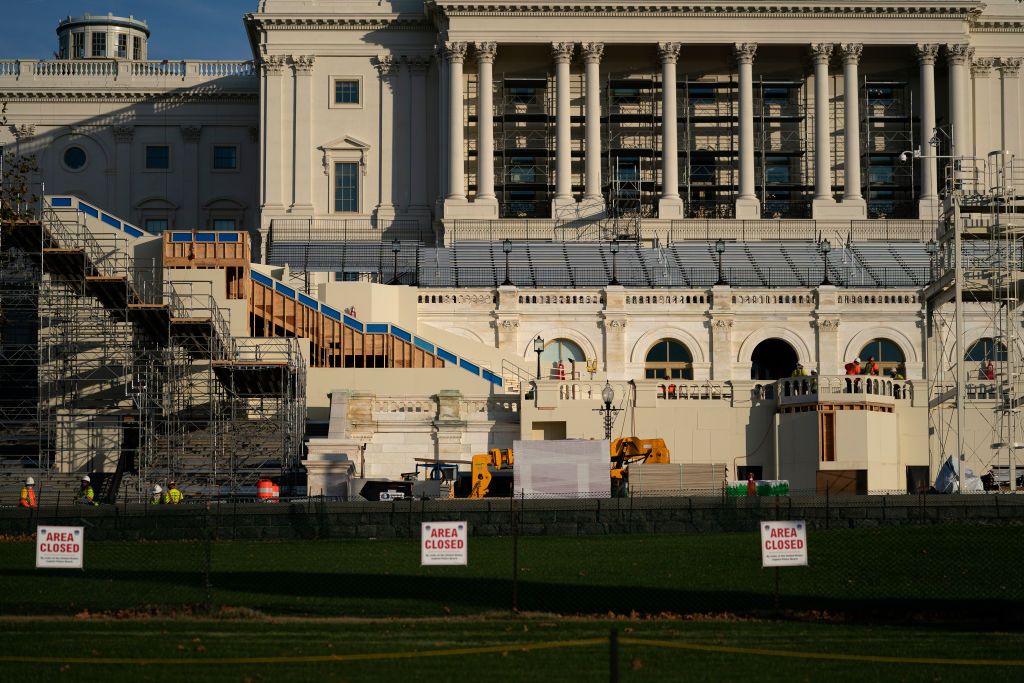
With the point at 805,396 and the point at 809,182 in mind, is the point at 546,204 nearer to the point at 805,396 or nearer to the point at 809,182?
the point at 809,182

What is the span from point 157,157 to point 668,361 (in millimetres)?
43575

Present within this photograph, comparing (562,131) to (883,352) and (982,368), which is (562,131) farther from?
(982,368)

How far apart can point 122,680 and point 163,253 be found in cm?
4508

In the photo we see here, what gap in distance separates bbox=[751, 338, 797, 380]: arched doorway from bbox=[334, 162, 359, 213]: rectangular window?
29.2m

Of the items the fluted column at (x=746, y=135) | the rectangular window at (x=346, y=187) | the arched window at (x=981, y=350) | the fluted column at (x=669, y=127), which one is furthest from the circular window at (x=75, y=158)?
the arched window at (x=981, y=350)

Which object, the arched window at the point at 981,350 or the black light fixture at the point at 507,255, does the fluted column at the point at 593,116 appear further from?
the arched window at the point at 981,350

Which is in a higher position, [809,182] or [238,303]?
[809,182]

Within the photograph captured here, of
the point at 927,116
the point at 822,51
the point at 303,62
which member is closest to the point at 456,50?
the point at 303,62

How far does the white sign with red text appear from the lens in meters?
33.5

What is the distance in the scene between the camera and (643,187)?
103m

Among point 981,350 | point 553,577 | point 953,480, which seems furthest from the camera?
point 981,350

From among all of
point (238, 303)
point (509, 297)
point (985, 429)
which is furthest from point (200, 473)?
point (985, 429)

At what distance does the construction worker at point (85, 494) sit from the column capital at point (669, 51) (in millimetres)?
48736

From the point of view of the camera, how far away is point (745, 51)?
98.9 metres
